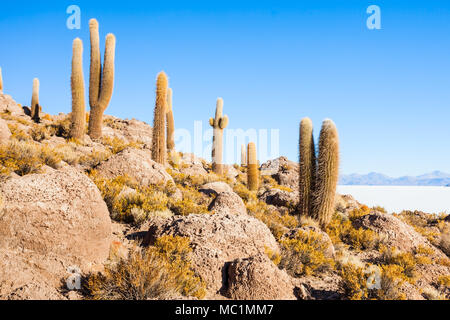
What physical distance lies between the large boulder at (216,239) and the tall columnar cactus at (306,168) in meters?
5.46

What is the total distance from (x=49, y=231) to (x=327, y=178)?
9.08 metres

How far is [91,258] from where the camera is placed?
5.14m

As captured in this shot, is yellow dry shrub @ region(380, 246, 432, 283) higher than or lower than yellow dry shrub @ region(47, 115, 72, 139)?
lower

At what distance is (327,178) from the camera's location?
11383 mm

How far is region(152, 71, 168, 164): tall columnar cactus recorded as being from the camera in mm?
14953

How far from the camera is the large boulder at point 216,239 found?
17.4ft

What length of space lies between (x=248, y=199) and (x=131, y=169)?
5234 millimetres

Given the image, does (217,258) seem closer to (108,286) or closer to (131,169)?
(108,286)

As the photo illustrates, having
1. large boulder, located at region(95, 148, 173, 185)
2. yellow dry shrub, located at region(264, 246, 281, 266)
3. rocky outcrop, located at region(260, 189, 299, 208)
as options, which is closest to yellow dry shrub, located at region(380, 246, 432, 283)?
yellow dry shrub, located at region(264, 246, 281, 266)

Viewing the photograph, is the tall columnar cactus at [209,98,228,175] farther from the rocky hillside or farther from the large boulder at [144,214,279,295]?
the large boulder at [144,214,279,295]

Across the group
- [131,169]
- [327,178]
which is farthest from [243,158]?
[131,169]

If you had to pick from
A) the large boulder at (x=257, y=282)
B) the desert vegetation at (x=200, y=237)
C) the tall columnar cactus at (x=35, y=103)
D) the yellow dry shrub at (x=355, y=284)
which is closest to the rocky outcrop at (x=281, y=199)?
the desert vegetation at (x=200, y=237)

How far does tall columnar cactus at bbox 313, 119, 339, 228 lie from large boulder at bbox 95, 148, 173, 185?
546 centimetres
